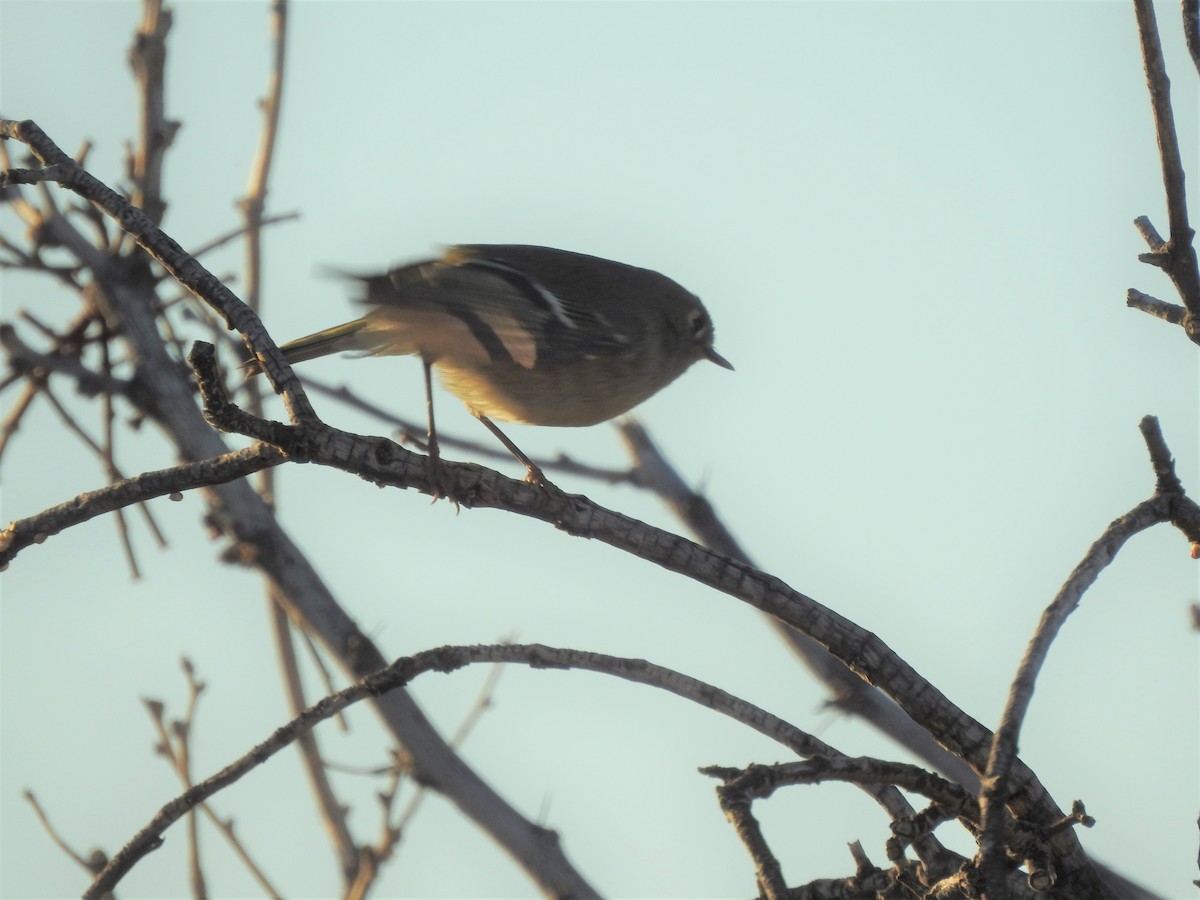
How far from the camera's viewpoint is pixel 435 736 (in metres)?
3.20

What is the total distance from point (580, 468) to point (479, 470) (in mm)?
1616

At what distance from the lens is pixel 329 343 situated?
4039 mm

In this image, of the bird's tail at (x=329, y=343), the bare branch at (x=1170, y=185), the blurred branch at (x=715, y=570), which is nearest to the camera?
the blurred branch at (x=715, y=570)

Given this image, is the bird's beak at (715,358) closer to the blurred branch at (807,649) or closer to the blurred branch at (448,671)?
the blurred branch at (807,649)

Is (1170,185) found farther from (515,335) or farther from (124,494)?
(515,335)

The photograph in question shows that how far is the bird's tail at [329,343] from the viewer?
4.00 meters

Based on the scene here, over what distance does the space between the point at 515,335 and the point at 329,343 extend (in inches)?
20.9

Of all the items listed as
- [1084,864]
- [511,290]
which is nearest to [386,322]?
[511,290]

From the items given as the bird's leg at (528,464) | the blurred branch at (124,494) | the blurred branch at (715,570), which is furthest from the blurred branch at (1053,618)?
the bird's leg at (528,464)

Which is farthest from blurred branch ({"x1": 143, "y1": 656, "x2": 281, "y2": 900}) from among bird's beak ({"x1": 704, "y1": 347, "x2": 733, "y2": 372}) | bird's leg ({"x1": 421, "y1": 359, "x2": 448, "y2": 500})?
bird's beak ({"x1": 704, "y1": 347, "x2": 733, "y2": 372})

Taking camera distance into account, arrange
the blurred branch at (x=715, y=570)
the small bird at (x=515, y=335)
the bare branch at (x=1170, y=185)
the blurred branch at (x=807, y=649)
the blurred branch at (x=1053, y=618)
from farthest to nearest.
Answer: the small bird at (x=515, y=335)
the blurred branch at (x=807, y=649)
the bare branch at (x=1170, y=185)
the blurred branch at (x=715, y=570)
the blurred branch at (x=1053, y=618)

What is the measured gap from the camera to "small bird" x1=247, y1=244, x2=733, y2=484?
3.80 metres

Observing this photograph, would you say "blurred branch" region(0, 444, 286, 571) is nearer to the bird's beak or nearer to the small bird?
the small bird

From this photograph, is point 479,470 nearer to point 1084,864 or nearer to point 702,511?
point 1084,864
